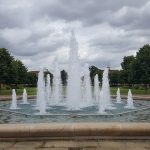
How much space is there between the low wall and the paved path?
116 mm

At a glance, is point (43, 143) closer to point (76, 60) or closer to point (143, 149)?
point (143, 149)

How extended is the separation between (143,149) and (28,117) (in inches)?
360

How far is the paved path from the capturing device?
23.9ft

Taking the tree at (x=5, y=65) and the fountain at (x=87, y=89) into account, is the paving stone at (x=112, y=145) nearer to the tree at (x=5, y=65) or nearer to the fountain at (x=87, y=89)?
the fountain at (x=87, y=89)

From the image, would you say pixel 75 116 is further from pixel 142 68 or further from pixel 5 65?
pixel 5 65

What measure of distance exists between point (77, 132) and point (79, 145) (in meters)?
0.34

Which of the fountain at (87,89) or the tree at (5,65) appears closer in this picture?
the fountain at (87,89)

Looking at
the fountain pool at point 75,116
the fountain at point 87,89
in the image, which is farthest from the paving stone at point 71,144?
the fountain at point 87,89

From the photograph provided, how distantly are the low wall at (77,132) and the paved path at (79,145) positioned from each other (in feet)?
0.38

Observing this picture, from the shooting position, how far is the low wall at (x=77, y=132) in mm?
7691

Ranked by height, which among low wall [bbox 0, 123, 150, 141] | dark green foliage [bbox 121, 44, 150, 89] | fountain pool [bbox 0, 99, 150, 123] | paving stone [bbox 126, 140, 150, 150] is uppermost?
dark green foliage [bbox 121, 44, 150, 89]

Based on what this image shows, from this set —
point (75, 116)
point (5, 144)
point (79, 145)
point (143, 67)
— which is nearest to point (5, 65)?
point (143, 67)

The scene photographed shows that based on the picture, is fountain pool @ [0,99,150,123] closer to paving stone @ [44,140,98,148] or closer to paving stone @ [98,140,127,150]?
paving stone @ [44,140,98,148]

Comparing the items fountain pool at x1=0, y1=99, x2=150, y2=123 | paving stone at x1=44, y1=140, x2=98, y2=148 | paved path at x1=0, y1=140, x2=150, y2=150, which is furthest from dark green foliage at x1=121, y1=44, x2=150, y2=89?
paving stone at x1=44, y1=140, x2=98, y2=148
